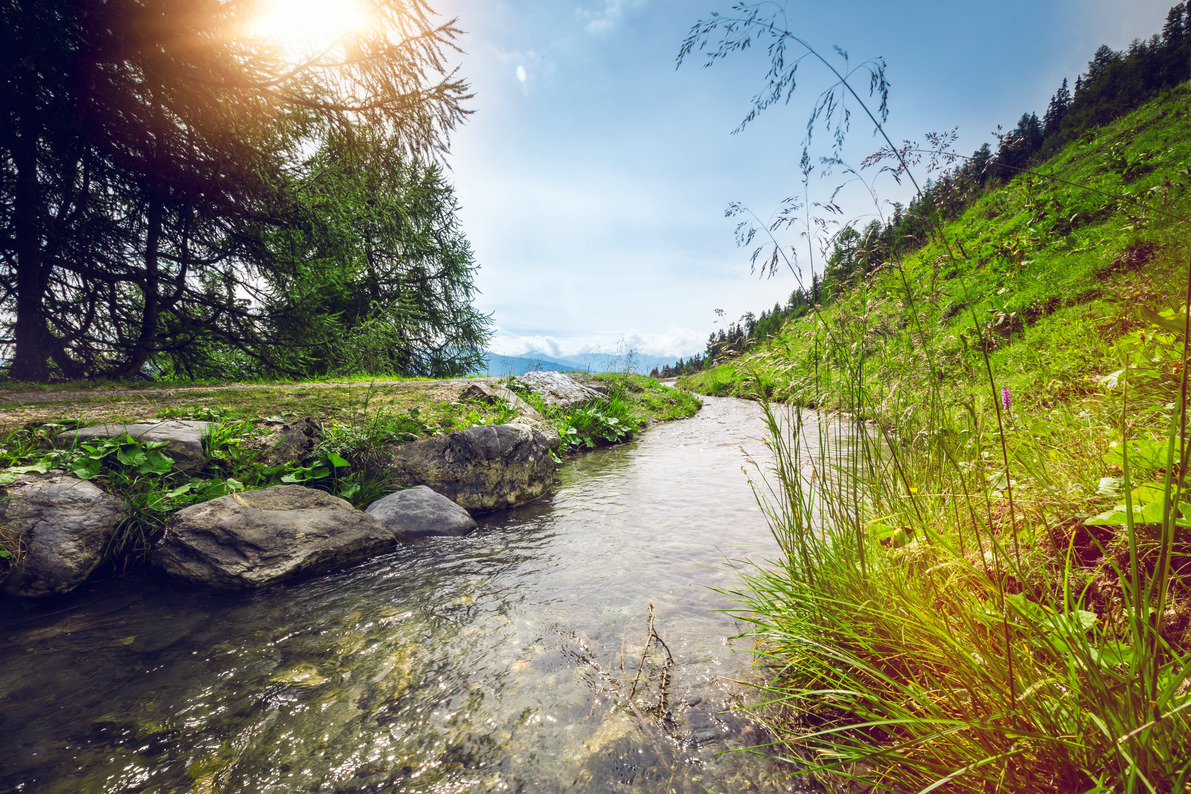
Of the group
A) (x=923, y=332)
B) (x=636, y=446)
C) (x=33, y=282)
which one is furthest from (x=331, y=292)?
(x=923, y=332)

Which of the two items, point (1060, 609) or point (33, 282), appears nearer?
point (1060, 609)

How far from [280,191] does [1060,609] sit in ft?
36.9

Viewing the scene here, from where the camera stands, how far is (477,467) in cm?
515

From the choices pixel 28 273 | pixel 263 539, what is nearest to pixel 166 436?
pixel 263 539

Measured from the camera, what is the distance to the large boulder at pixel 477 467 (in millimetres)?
4953

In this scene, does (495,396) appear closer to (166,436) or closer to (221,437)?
(221,437)

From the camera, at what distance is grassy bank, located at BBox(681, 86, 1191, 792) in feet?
3.52

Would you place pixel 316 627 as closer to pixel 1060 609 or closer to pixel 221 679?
pixel 221 679

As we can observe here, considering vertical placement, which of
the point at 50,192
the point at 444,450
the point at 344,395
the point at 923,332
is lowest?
the point at 444,450

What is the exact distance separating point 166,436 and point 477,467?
276 centimetres

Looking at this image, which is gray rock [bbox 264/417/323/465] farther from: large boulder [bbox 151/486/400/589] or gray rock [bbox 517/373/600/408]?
gray rock [bbox 517/373/600/408]

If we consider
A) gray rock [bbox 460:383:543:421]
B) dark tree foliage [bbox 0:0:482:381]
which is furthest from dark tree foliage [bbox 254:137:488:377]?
gray rock [bbox 460:383:543:421]

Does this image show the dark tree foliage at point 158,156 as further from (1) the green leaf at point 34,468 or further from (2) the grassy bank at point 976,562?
(2) the grassy bank at point 976,562

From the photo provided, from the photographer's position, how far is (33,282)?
6.93m
